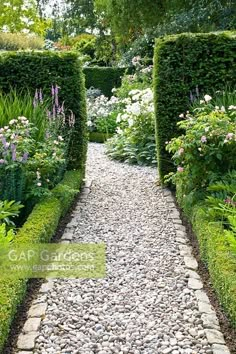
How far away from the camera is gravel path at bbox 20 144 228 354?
109 inches

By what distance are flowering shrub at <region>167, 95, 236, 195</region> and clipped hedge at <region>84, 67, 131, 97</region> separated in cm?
962

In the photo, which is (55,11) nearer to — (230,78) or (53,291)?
(230,78)

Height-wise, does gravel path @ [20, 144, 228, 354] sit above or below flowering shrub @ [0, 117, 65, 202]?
below

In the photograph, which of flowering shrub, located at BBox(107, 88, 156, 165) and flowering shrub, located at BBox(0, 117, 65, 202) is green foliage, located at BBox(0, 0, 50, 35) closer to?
flowering shrub, located at BBox(107, 88, 156, 165)

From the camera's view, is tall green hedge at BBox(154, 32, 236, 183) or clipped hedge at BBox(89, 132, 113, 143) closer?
tall green hedge at BBox(154, 32, 236, 183)

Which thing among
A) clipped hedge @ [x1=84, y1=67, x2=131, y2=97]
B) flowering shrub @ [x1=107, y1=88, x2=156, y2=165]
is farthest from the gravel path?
clipped hedge @ [x1=84, y1=67, x2=131, y2=97]

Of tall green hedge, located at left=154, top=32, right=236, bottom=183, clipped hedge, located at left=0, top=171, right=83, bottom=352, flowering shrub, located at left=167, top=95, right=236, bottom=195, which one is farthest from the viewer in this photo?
tall green hedge, located at left=154, top=32, right=236, bottom=183

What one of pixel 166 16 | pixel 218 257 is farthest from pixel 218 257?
pixel 166 16

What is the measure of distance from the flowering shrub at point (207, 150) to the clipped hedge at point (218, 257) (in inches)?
19.0

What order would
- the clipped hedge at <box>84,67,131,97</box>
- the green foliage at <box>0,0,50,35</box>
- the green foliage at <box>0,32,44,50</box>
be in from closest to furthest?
the clipped hedge at <box>84,67,131,97</box> < the green foliage at <box>0,32,44,50</box> < the green foliage at <box>0,0,50,35</box>

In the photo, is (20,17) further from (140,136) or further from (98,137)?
(140,136)

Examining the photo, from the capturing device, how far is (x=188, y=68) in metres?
6.05

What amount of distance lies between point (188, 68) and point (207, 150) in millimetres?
1870

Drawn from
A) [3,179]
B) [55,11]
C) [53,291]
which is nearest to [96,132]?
[3,179]
